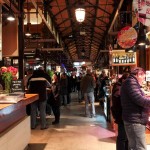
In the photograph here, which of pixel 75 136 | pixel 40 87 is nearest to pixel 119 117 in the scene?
pixel 75 136

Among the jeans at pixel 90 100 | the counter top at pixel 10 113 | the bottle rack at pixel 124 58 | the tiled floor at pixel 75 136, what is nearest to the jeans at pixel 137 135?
the counter top at pixel 10 113

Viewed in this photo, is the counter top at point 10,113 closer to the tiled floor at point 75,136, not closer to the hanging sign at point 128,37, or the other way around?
the tiled floor at point 75,136

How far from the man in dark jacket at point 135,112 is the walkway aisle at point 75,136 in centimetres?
242

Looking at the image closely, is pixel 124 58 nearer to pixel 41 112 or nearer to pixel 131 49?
pixel 131 49

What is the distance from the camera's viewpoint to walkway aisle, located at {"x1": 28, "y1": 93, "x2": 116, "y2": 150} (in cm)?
734

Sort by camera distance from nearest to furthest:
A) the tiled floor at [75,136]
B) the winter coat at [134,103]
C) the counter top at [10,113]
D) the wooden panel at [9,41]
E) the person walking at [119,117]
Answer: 1. the counter top at [10,113]
2. the winter coat at [134,103]
3. the person walking at [119,117]
4. the tiled floor at [75,136]
5. the wooden panel at [9,41]

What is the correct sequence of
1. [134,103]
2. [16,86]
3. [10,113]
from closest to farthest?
[134,103], [10,113], [16,86]

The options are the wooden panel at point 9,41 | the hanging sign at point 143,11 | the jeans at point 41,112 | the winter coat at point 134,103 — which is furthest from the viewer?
the jeans at point 41,112

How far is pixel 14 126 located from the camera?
5.71 metres

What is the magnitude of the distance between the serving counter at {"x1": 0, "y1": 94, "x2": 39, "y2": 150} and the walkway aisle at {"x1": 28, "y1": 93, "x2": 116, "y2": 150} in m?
0.81

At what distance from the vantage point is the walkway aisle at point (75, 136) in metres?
7.34

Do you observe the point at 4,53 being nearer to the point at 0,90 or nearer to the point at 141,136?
the point at 0,90

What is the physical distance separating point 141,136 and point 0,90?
9.23 ft

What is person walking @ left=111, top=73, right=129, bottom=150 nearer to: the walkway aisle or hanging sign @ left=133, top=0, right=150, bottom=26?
the walkway aisle
